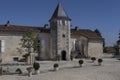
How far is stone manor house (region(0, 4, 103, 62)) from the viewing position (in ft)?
128

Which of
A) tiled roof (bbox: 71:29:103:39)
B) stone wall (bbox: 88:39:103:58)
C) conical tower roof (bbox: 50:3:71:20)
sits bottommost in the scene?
stone wall (bbox: 88:39:103:58)

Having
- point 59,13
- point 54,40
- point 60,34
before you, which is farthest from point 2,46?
point 59,13

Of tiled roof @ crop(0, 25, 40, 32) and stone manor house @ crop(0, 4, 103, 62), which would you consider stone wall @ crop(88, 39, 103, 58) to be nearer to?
stone manor house @ crop(0, 4, 103, 62)

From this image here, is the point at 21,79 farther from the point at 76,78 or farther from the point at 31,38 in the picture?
the point at 31,38

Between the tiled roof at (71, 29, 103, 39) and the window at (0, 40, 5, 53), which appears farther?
the tiled roof at (71, 29, 103, 39)

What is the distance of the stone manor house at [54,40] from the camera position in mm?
38906

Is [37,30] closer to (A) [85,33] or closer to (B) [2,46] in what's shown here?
(B) [2,46]

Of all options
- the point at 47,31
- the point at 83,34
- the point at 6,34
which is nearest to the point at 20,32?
the point at 6,34

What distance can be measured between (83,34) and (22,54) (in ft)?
42.2

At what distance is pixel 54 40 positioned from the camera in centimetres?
4112

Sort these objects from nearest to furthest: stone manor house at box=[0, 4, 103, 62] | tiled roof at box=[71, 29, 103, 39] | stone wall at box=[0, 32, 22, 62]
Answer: stone wall at box=[0, 32, 22, 62], stone manor house at box=[0, 4, 103, 62], tiled roof at box=[71, 29, 103, 39]

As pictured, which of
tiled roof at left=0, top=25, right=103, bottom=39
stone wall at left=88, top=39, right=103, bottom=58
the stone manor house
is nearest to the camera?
the stone manor house

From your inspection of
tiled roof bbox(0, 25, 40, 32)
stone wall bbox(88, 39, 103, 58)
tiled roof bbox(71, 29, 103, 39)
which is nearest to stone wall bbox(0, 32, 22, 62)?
tiled roof bbox(0, 25, 40, 32)

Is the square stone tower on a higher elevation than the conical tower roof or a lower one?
lower
